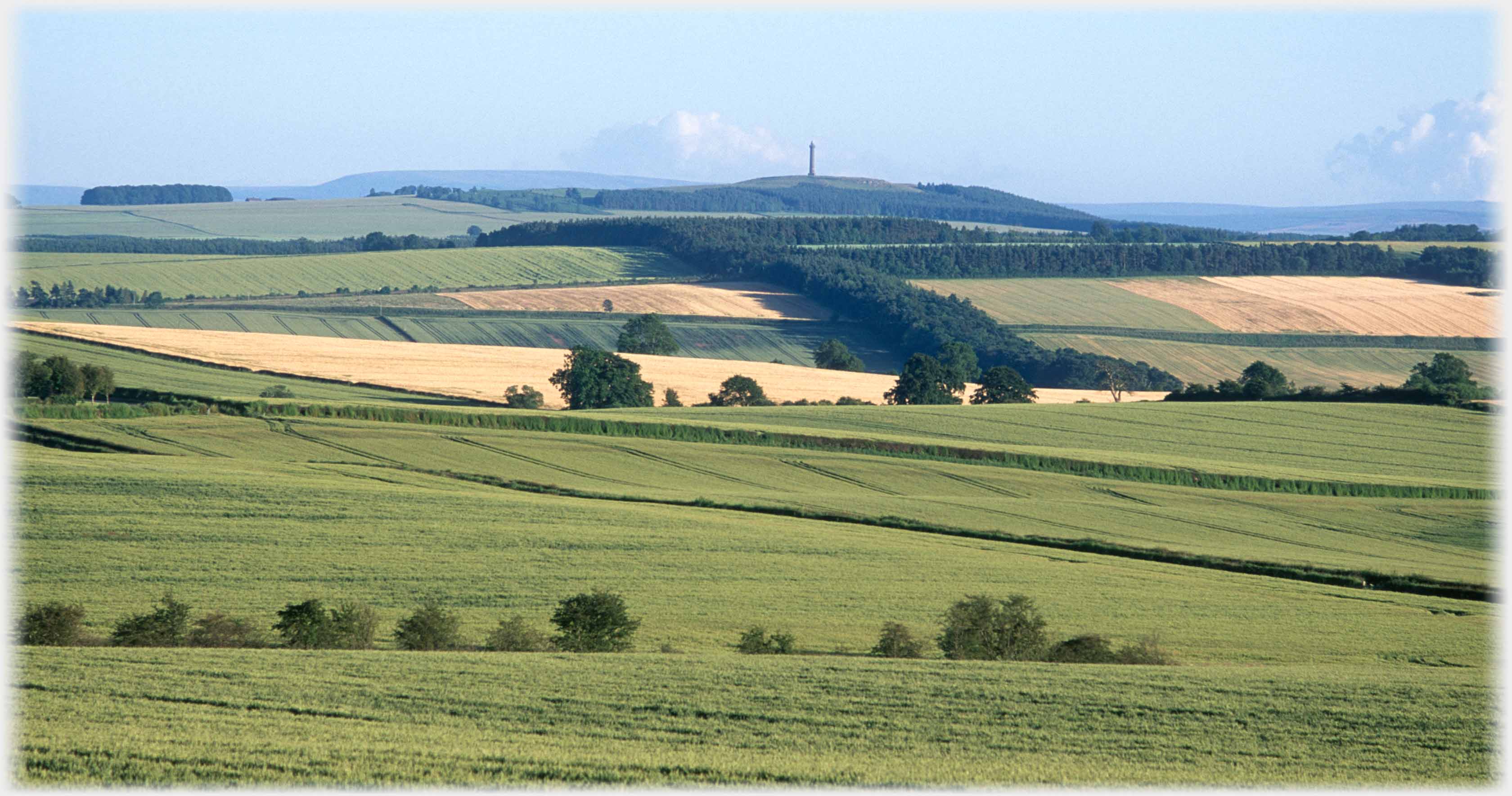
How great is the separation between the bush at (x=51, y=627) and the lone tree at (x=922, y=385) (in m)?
55.3

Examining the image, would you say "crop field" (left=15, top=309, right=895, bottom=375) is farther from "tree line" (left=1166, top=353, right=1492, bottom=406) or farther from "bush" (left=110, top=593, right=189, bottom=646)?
"bush" (left=110, top=593, right=189, bottom=646)

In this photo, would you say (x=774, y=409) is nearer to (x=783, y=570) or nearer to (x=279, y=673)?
(x=783, y=570)

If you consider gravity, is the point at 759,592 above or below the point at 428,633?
below

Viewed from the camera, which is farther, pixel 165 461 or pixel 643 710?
pixel 165 461

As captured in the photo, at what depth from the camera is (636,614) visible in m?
33.2

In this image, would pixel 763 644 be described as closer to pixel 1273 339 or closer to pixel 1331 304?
pixel 1273 339

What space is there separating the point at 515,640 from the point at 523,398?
43.9 m

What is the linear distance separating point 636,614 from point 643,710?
11.3 metres

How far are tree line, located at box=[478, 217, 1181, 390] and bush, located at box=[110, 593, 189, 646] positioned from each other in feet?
246

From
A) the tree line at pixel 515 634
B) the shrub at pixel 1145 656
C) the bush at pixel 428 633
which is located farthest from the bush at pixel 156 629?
the shrub at pixel 1145 656

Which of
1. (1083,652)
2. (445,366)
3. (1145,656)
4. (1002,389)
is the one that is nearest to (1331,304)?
(1002,389)

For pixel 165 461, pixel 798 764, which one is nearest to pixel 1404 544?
pixel 798 764

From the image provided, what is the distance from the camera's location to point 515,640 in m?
28.8

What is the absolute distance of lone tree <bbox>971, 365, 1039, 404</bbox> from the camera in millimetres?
81812
